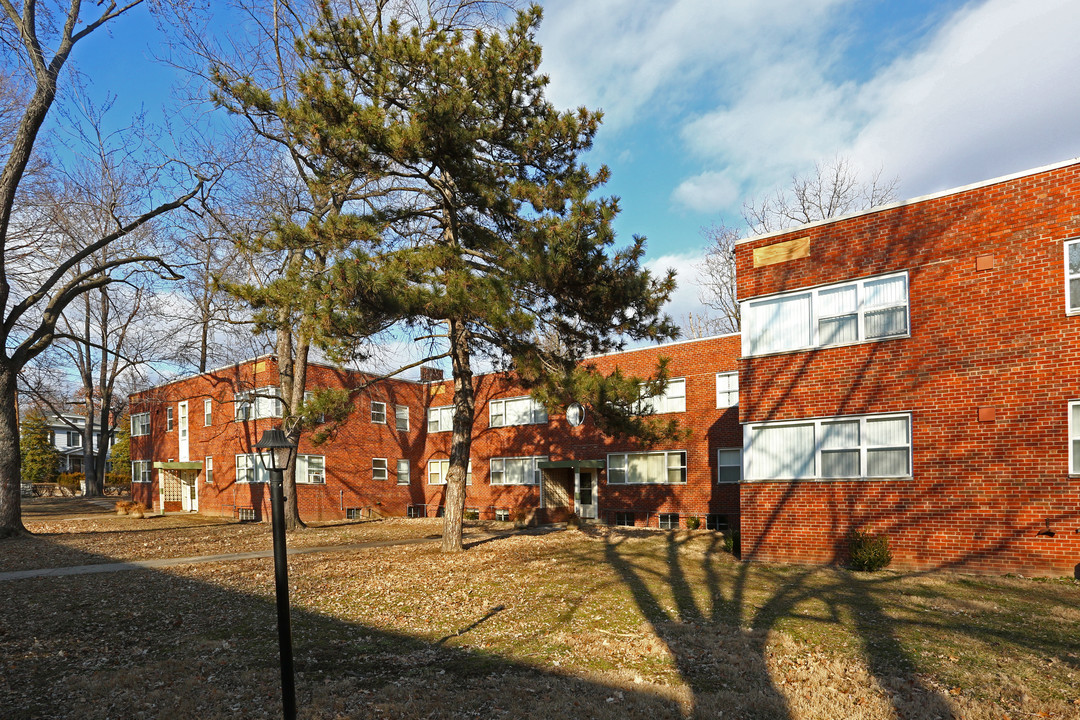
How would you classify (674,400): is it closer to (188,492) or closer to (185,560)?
(185,560)

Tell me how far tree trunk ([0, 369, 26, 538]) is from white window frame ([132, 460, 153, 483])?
55.3 ft

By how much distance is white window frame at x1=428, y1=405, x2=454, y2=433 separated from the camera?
33.3m

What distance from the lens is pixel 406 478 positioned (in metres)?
32.9

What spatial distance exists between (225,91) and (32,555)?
37.7 ft

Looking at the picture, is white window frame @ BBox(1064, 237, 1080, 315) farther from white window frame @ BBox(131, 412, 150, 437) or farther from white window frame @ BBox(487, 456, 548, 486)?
white window frame @ BBox(131, 412, 150, 437)

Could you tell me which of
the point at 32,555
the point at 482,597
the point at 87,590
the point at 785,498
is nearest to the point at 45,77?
the point at 32,555

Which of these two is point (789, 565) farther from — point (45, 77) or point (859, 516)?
point (45, 77)

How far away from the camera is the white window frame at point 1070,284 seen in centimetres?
1149

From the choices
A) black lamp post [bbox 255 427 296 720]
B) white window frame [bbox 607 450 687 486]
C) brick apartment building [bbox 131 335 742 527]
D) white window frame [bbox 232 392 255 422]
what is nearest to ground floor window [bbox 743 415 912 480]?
brick apartment building [bbox 131 335 742 527]

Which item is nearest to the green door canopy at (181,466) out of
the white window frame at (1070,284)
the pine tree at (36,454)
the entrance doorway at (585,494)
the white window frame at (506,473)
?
the white window frame at (506,473)

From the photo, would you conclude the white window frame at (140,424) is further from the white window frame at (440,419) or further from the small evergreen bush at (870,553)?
the small evergreen bush at (870,553)

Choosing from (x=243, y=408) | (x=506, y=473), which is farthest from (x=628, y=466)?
(x=243, y=408)

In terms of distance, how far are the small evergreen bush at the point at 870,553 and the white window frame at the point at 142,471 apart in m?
33.8

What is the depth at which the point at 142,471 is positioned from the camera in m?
35.5
